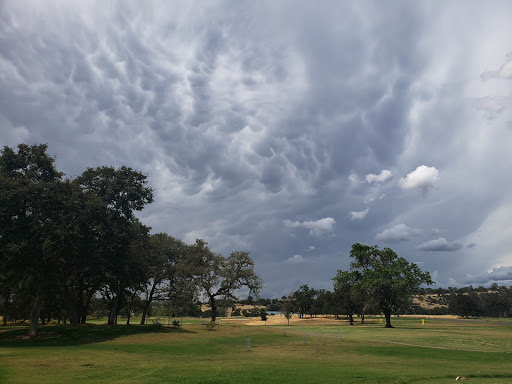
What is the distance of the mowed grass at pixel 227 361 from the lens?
18828 mm

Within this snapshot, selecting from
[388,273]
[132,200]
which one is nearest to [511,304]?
[388,273]

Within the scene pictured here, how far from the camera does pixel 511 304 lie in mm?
138125

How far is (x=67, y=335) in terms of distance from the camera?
41312mm

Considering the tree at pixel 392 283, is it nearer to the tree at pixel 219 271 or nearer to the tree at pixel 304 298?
the tree at pixel 219 271

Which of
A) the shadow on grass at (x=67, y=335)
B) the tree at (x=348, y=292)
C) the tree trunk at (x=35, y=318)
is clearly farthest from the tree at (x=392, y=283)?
the tree trunk at (x=35, y=318)

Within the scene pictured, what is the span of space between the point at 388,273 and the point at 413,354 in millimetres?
42384

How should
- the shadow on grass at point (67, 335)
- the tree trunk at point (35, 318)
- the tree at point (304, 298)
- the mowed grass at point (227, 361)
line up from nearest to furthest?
1. the mowed grass at point (227, 361)
2. the shadow on grass at point (67, 335)
3. the tree trunk at point (35, 318)
4. the tree at point (304, 298)

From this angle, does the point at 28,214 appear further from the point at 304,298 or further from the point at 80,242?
the point at 304,298

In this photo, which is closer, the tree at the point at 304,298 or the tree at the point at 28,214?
the tree at the point at 28,214

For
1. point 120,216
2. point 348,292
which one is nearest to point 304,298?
point 348,292

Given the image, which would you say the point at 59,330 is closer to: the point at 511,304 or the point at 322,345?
the point at 322,345

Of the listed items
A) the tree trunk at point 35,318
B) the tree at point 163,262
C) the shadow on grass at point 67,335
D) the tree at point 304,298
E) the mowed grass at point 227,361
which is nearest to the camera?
the mowed grass at point 227,361

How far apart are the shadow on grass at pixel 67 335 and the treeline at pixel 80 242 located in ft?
6.72

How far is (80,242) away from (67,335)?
34.3 feet
